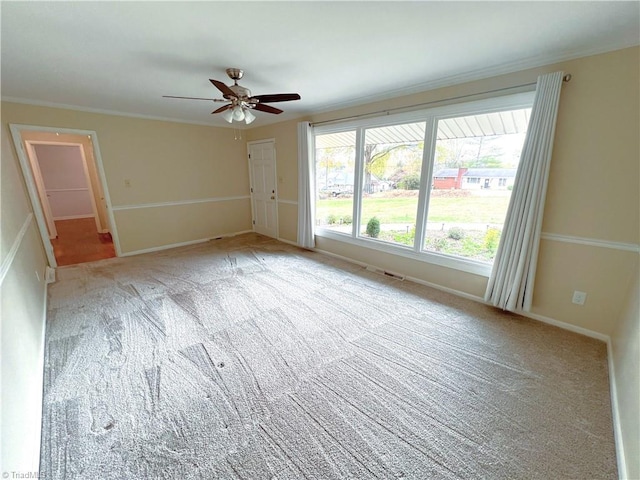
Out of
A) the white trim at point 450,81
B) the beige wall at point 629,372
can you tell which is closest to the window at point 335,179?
the white trim at point 450,81

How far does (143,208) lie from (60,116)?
164cm

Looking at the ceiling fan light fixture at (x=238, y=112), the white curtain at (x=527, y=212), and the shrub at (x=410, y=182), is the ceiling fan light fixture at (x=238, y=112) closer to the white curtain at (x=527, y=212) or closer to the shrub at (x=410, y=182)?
the shrub at (x=410, y=182)

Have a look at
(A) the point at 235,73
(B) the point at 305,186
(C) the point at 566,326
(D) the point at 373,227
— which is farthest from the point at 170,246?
(C) the point at 566,326

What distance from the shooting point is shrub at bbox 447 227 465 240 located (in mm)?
3084

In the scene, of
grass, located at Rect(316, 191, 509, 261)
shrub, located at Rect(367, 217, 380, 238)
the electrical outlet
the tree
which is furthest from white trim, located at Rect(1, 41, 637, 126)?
the electrical outlet

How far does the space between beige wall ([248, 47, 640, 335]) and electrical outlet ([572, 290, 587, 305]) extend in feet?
0.13

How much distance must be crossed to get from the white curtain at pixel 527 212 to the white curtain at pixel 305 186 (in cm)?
290

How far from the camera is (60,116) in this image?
145 inches

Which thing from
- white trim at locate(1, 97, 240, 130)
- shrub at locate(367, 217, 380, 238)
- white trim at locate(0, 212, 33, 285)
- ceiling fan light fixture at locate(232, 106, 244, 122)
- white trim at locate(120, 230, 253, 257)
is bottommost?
white trim at locate(120, 230, 253, 257)

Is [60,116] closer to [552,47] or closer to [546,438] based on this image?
[552,47]

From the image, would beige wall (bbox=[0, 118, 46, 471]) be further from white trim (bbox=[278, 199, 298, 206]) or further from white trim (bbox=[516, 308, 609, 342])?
white trim (bbox=[516, 308, 609, 342])

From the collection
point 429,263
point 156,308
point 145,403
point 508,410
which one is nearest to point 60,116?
point 156,308

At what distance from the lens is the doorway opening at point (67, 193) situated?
3.74m

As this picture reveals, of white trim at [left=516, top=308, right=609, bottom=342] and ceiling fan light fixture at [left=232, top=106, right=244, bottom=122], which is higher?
ceiling fan light fixture at [left=232, top=106, right=244, bottom=122]
